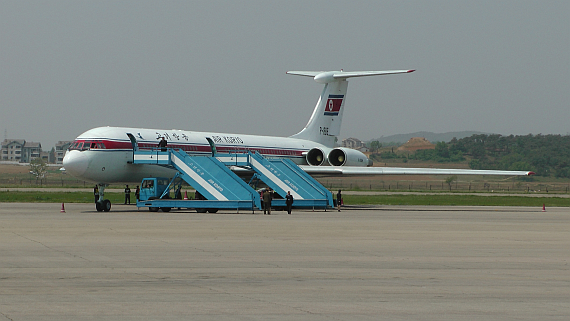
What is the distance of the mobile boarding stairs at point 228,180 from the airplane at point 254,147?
774 mm

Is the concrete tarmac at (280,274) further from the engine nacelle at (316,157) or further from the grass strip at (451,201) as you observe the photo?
the grass strip at (451,201)

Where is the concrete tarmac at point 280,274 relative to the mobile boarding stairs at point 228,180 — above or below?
below

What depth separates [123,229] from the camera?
2156 cm

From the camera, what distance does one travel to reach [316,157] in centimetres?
4672

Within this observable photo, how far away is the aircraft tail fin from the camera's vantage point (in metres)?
49.5

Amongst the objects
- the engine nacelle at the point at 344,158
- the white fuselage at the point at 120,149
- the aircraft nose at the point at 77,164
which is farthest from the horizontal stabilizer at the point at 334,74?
the aircraft nose at the point at 77,164

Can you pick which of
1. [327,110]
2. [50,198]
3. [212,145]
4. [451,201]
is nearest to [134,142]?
[212,145]

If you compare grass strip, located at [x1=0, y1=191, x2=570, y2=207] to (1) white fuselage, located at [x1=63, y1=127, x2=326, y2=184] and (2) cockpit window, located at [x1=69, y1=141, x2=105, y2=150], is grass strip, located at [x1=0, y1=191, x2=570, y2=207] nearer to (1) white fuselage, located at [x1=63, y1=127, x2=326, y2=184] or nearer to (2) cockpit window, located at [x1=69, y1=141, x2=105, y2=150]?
(1) white fuselage, located at [x1=63, y1=127, x2=326, y2=184]

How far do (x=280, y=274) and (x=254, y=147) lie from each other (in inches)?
1220

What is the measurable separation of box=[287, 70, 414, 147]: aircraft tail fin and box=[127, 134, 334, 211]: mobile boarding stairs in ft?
38.2

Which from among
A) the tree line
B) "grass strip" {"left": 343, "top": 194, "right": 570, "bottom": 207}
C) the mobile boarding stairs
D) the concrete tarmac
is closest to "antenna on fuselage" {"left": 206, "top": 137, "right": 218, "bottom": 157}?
the mobile boarding stairs

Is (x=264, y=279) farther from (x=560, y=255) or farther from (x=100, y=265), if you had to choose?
(x=560, y=255)

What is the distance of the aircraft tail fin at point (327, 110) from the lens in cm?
4948

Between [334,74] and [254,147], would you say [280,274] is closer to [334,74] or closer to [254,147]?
[254,147]
